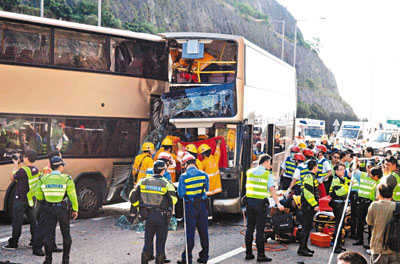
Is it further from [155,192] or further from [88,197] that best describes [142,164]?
[155,192]

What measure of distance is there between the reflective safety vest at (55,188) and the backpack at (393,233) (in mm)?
4522

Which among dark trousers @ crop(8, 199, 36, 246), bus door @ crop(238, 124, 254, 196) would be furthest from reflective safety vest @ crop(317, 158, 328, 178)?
dark trousers @ crop(8, 199, 36, 246)

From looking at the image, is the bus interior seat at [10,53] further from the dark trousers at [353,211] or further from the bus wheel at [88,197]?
the dark trousers at [353,211]

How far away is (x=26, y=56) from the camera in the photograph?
38.6 feet

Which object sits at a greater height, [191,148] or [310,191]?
[191,148]

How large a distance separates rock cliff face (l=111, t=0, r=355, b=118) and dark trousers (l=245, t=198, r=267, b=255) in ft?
141

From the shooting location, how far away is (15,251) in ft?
30.7

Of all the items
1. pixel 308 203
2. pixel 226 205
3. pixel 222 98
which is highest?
pixel 222 98

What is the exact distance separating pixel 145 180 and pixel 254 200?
6.69ft

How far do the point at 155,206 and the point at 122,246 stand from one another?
96.1 inches

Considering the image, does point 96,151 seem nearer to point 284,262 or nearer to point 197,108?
point 197,108

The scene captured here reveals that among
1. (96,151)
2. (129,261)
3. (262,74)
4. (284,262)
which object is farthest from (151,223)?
(262,74)

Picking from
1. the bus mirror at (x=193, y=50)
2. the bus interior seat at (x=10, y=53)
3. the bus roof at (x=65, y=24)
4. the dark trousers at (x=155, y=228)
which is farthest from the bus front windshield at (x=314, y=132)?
the dark trousers at (x=155, y=228)

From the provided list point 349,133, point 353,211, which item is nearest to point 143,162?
point 353,211
